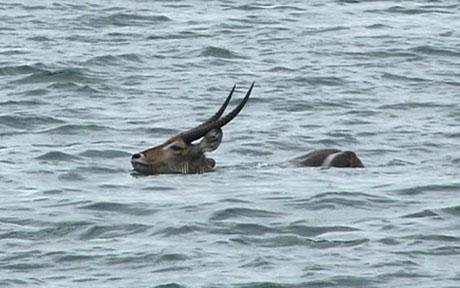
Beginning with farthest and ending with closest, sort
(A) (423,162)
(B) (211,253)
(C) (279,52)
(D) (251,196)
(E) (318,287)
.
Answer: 1. (C) (279,52)
2. (A) (423,162)
3. (D) (251,196)
4. (B) (211,253)
5. (E) (318,287)

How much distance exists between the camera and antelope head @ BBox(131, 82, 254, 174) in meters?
17.4

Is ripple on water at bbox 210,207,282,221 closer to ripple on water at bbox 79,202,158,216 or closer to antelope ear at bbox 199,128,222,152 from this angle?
ripple on water at bbox 79,202,158,216

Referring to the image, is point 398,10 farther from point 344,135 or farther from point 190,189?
point 190,189

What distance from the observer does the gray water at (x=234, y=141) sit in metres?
13.4

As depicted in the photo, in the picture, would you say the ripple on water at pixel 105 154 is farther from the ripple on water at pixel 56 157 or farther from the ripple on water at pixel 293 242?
the ripple on water at pixel 293 242

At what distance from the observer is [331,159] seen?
57.5ft

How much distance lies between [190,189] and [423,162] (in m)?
2.73

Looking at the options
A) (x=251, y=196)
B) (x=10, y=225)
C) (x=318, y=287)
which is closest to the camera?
(x=318, y=287)

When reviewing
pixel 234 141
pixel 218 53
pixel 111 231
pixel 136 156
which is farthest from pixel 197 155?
pixel 218 53

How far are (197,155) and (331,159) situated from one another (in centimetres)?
120

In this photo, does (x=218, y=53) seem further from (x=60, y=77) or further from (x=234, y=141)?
(x=234, y=141)

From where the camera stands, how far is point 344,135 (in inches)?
789

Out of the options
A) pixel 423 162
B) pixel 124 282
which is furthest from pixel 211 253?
pixel 423 162

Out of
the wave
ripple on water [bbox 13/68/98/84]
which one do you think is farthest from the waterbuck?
ripple on water [bbox 13/68/98/84]
